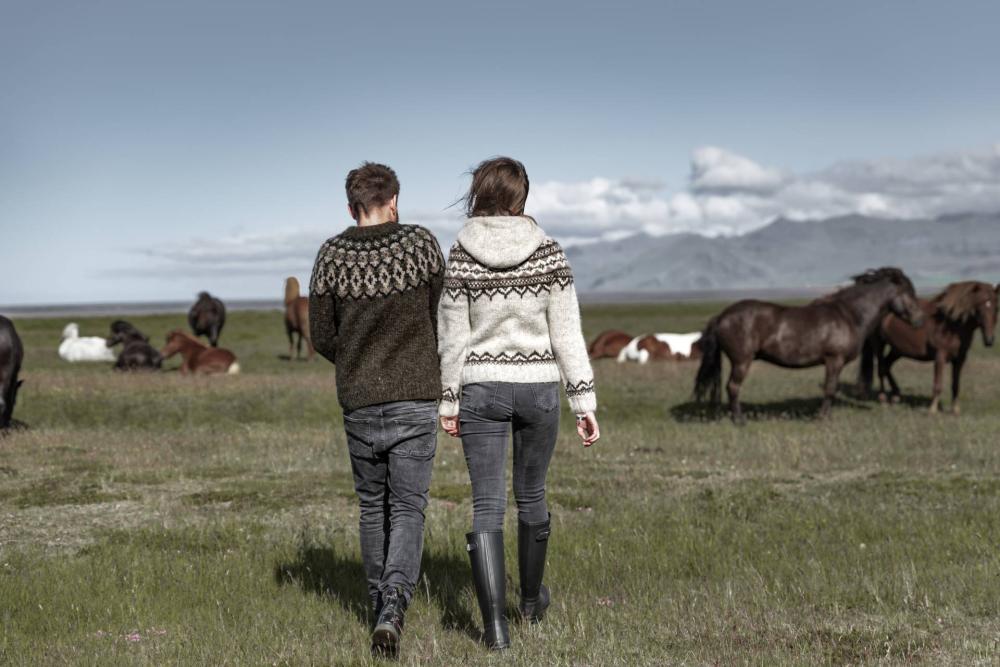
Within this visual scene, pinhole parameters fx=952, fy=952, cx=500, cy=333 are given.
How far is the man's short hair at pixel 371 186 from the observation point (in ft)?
16.2

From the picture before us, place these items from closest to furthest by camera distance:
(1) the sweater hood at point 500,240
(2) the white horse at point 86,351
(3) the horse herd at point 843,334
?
(1) the sweater hood at point 500,240 → (3) the horse herd at point 843,334 → (2) the white horse at point 86,351

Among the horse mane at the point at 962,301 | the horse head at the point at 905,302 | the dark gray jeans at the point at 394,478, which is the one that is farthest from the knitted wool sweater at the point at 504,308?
the horse mane at the point at 962,301

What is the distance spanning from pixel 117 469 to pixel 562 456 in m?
5.84

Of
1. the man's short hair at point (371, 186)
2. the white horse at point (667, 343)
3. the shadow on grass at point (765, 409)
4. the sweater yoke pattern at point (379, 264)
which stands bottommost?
the shadow on grass at point (765, 409)

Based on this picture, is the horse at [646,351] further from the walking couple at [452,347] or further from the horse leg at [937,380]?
the walking couple at [452,347]

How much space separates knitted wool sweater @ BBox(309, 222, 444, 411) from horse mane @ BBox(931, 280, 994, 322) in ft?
51.8

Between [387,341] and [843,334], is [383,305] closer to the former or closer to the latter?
[387,341]

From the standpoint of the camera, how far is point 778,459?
1259 centimetres

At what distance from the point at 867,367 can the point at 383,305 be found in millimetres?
17737

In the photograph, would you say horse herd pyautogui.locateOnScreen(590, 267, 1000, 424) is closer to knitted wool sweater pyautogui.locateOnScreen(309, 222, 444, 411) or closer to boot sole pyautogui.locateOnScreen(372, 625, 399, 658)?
knitted wool sweater pyautogui.locateOnScreen(309, 222, 444, 411)

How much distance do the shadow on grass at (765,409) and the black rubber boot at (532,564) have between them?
39.7 feet

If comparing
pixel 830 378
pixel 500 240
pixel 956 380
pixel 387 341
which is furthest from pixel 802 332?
pixel 387 341

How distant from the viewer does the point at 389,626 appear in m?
4.82

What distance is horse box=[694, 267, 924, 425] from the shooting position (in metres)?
16.8
